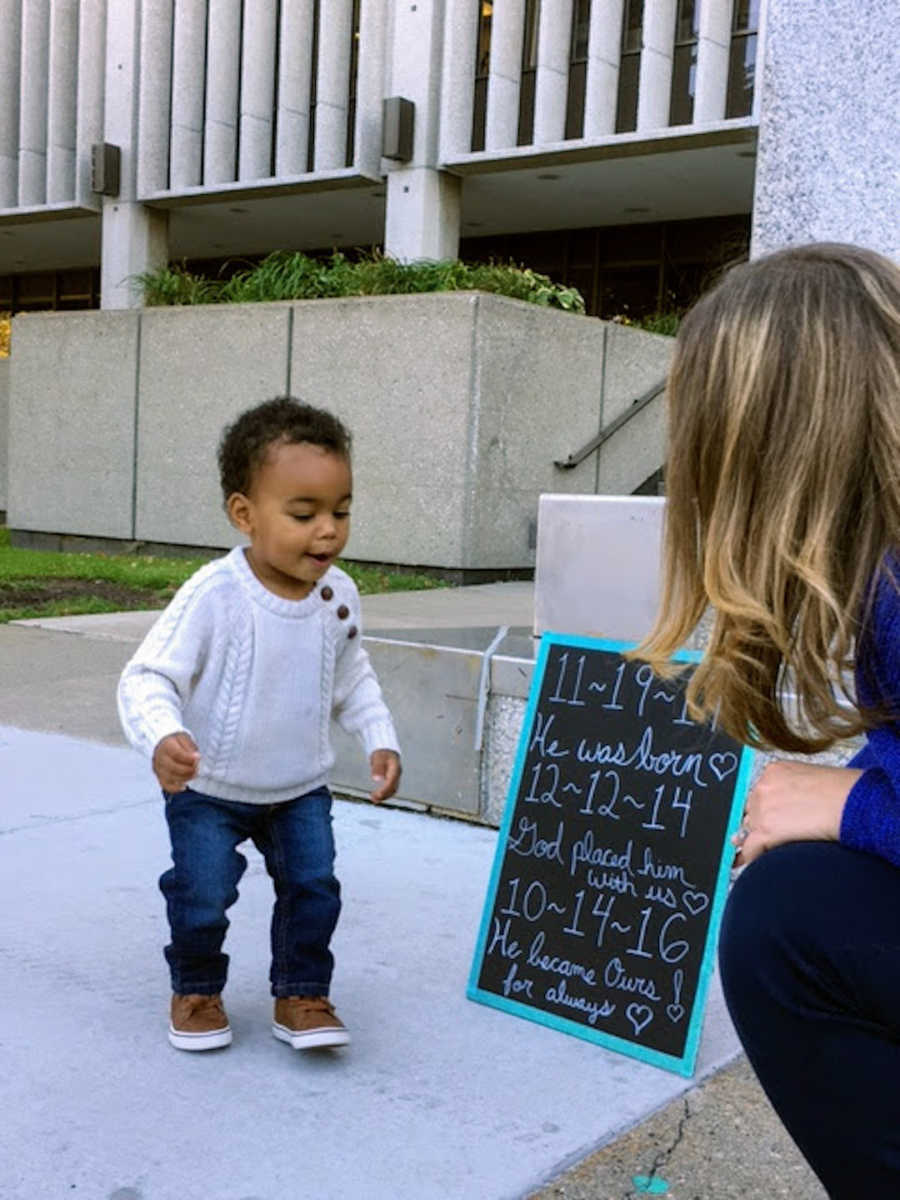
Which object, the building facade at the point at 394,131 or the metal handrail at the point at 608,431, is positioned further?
the building facade at the point at 394,131

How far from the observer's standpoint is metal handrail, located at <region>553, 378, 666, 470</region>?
11.0 metres

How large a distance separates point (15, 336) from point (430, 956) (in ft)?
39.3

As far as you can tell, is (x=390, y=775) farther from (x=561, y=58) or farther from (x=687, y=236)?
(x=687, y=236)

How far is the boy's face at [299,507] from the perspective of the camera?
2.57m

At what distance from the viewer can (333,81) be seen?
699 inches

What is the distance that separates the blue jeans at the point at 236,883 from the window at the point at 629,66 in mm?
15151

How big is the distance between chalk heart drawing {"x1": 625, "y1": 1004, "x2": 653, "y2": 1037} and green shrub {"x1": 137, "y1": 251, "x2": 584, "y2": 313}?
28.7 feet

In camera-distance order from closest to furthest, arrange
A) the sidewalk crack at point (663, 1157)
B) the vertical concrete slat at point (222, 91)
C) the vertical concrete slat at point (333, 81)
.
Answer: the sidewalk crack at point (663, 1157)
the vertical concrete slat at point (333, 81)
the vertical concrete slat at point (222, 91)

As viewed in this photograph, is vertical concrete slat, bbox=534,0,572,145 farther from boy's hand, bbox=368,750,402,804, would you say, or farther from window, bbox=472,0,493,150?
boy's hand, bbox=368,750,402,804

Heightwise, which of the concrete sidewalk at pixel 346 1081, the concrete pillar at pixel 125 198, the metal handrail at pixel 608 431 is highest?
the concrete pillar at pixel 125 198

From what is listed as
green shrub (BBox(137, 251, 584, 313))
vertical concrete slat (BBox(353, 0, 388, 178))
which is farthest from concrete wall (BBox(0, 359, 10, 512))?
vertical concrete slat (BBox(353, 0, 388, 178))

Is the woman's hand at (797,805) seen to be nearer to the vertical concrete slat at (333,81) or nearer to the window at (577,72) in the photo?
the window at (577,72)

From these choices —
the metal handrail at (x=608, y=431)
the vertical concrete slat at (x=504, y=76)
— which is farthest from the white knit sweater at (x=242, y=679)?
the vertical concrete slat at (x=504, y=76)

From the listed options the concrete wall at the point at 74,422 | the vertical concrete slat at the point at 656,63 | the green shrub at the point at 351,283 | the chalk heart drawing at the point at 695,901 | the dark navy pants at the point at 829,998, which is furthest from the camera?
the vertical concrete slat at the point at 656,63
